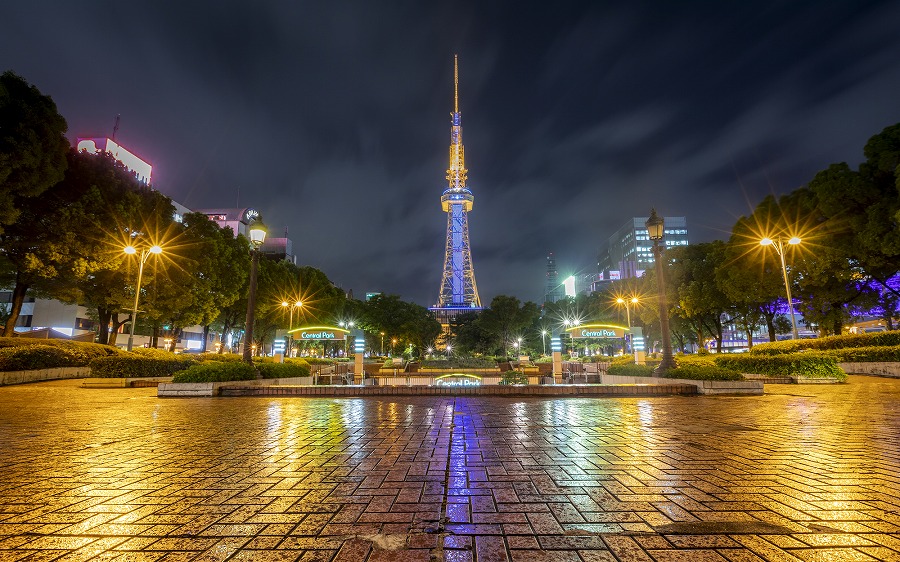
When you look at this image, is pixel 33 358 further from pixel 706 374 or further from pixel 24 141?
pixel 706 374

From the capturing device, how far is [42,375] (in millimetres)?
18203

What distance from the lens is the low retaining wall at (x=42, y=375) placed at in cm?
1642

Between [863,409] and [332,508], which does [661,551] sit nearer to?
[332,508]

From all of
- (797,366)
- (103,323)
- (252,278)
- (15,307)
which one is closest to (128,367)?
(252,278)

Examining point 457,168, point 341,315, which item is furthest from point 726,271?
point 457,168

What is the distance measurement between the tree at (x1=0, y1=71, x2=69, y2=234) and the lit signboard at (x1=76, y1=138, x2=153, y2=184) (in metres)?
56.5

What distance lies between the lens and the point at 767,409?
8.71 meters

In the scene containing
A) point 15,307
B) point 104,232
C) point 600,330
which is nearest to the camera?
point 15,307

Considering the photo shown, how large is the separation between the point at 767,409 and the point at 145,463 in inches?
422

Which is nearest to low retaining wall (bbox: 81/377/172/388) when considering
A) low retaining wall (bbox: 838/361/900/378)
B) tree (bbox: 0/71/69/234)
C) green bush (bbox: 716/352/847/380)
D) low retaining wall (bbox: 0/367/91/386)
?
low retaining wall (bbox: 0/367/91/386)

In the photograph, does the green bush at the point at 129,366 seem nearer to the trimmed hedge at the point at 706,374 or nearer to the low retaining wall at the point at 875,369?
the trimmed hedge at the point at 706,374

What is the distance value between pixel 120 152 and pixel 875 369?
323ft

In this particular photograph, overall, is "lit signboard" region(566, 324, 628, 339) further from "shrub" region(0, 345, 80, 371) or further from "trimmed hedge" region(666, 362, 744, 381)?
"shrub" region(0, 345, 80, 371)

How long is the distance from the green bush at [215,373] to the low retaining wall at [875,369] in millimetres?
25400
